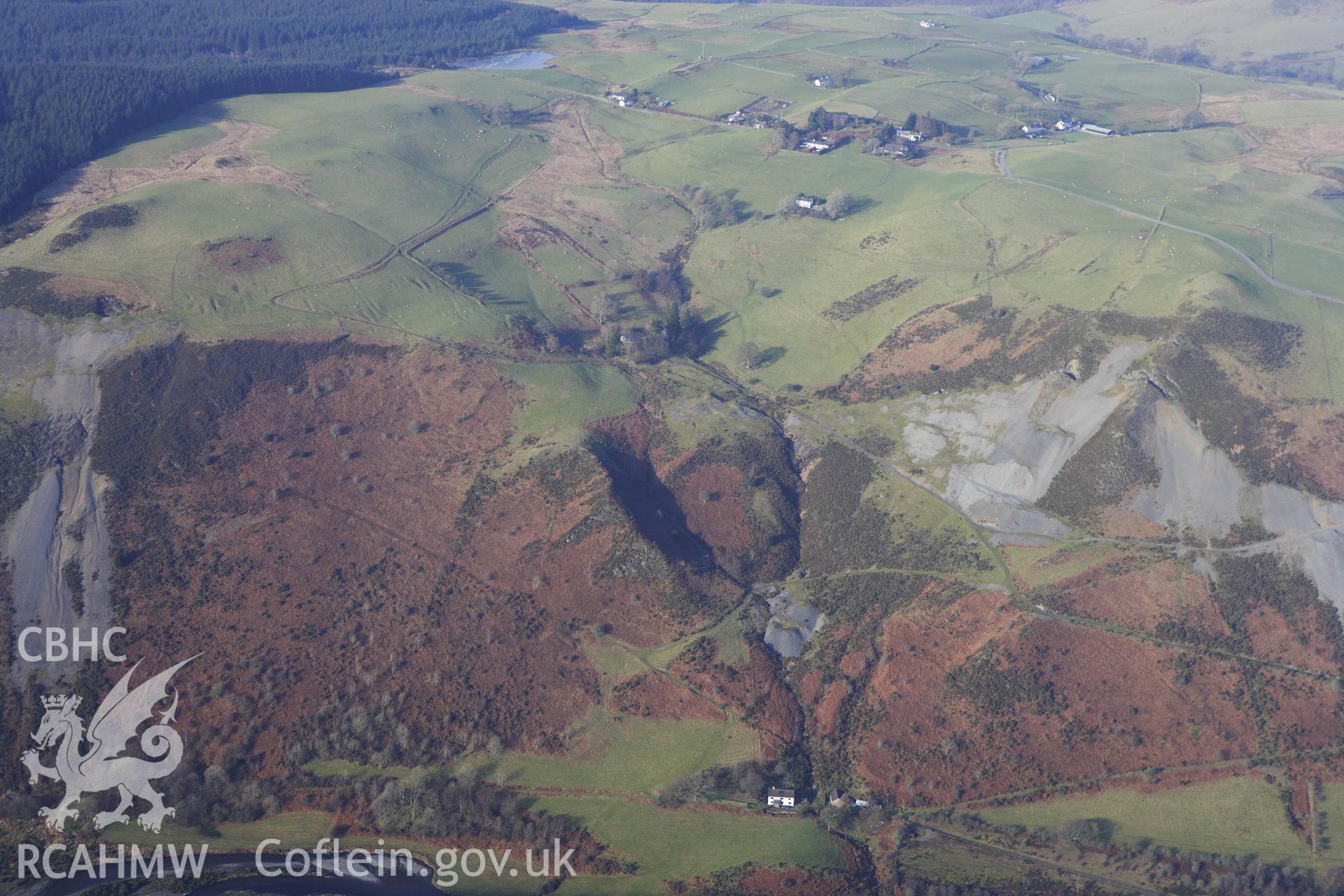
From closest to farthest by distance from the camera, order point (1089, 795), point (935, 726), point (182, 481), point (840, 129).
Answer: point (1089, 795)
point (935, 726)
point (182, 481)
point (840, 129)

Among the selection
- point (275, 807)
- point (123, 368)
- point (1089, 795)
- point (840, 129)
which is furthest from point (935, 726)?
point (840, 129)

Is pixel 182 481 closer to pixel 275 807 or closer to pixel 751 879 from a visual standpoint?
pixel 275 807

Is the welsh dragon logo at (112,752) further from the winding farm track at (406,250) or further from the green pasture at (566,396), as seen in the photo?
the winding farm track at (406,250)

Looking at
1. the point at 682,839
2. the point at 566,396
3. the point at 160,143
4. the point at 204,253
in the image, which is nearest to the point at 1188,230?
the point at 566,396

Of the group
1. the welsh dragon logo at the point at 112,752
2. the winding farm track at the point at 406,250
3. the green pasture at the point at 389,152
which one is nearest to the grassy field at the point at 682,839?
the welsh dragon logo at the point at 112,752

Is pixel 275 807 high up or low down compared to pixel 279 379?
down

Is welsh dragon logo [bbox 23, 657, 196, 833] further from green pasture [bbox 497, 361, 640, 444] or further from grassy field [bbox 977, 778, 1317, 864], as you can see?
grassy field [bbox 977, 778, 1317, 864]

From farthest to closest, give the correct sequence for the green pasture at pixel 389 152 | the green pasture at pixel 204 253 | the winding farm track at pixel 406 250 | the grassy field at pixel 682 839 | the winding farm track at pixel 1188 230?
the green pasture at pixel 389 152 < the winding farm track at pixel 406 250 < the winding farm track at pixel 1188 230 < the green pasture at pixel 204 253 < the grassy field at pixel 682 839

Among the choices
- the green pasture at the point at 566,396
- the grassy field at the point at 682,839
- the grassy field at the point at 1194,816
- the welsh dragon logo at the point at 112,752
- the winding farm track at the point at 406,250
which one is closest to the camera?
the grassy field at the point at 682,839

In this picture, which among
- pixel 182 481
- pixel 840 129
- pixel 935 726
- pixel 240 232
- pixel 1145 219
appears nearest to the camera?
pixel 935 726
